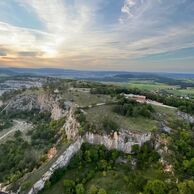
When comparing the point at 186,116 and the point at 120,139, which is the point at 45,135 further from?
the point at 186,116

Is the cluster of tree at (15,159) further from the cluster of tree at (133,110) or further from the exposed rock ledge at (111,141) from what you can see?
the cluster of tree at (133,110)

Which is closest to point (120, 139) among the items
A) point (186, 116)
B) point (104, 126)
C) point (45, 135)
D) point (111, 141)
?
point (111, 141)

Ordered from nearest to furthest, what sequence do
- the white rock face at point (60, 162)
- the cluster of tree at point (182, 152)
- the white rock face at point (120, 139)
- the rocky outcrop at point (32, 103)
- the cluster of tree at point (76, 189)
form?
the cluster of tree at point (76, 189) → the cluster of tree at point (182, 152) → the white rock face at point (60, 162) → the white rock face at point (120, 139) → the rocky outcrop at point (32, 103)

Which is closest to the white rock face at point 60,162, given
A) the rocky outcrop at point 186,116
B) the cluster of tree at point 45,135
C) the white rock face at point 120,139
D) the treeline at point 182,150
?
the white rock face at point 120,139

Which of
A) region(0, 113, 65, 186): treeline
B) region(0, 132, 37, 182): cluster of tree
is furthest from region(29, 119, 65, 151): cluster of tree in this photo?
region(0, 132, 37, 182): cluster of tree

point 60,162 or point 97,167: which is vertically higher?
point 60,162
